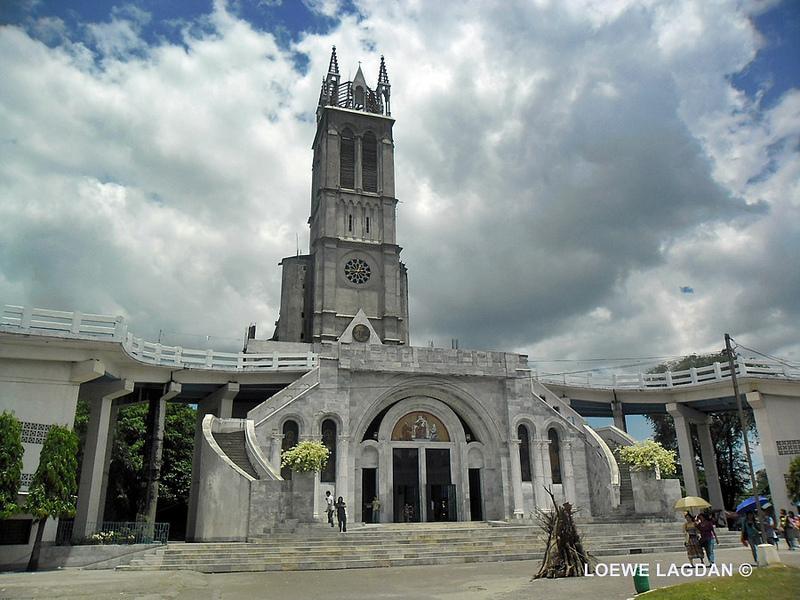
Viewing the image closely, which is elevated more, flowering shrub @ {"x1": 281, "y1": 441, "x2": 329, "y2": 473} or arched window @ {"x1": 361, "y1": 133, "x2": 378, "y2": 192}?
arched window @ {"x1": 361, "y1": 133, "x2": 378, "y2": 192}

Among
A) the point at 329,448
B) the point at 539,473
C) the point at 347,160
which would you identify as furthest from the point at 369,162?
the point at 539,473

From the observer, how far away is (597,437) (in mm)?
28469

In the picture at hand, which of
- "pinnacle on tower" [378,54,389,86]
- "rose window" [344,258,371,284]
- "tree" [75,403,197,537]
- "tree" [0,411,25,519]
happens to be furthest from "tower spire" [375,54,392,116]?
"tree" [0,411,25,519]

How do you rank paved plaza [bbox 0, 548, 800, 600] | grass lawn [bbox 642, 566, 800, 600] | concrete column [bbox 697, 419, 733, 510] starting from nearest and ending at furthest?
grass lawn [bbox 642, 566, 800, 600] → paved plaza [bbox 0, 548, 800, 600] → concrete column [bbox 697, 419, 733, 510]

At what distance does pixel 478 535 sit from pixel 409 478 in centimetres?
646

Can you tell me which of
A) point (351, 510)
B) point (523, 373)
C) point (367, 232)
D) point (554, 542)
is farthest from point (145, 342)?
point (367, 232)

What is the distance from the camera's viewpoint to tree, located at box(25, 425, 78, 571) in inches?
727

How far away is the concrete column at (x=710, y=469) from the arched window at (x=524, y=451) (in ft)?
41.3

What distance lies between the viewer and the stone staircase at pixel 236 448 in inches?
909

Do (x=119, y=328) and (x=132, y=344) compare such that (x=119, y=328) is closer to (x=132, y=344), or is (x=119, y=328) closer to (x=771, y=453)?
(x=132, y=344)

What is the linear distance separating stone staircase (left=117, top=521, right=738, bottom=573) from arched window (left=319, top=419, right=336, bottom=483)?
309 centimetres

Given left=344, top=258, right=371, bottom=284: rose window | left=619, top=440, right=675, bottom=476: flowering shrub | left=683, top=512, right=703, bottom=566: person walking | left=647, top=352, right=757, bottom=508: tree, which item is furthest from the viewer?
left=344, top=258, right=371, bottom=284: rose window

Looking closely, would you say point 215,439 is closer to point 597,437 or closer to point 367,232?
point 597,437

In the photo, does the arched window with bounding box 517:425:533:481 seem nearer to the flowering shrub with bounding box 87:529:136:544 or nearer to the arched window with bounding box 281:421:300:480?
the arched window with bounding box 281:421:300:480
